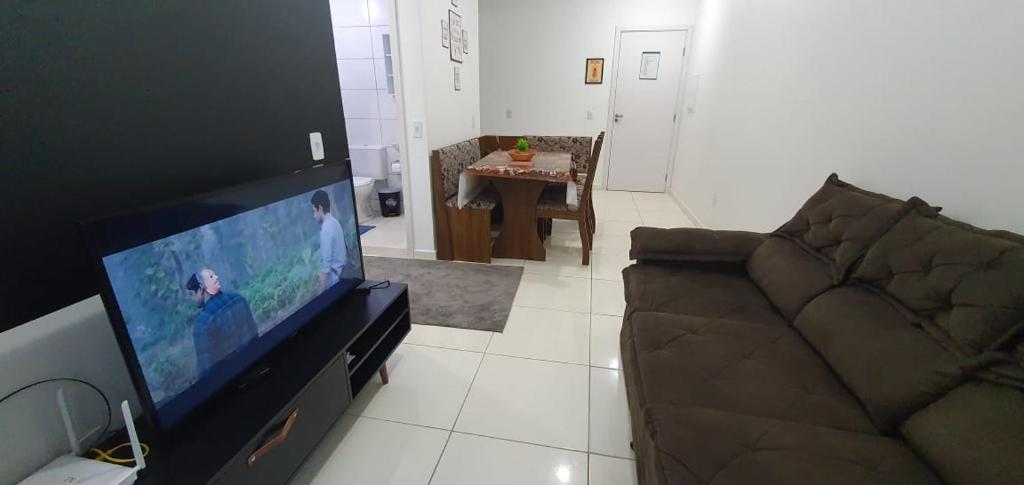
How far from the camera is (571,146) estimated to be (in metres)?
4.41

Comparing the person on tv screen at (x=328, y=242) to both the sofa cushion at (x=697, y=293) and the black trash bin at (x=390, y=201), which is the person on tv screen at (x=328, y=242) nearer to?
the sofa cushion at (x=697, y=293)

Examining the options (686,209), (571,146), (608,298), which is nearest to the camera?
(608,298)

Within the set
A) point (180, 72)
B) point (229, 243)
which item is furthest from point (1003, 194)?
A: point (180, 72)

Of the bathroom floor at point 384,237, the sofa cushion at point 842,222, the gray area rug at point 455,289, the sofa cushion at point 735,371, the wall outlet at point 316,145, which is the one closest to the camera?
the sofa cushion at point 735,371

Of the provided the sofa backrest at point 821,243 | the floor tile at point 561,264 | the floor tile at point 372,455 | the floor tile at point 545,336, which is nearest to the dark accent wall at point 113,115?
the floor tile at point 372,455

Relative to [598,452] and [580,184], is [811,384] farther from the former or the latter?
[580,184]

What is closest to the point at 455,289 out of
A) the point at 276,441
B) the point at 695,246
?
the point at 695,246

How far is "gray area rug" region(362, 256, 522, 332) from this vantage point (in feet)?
8.06

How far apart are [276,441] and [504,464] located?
30.3 inches

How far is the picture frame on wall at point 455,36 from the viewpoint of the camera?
337 centimetres

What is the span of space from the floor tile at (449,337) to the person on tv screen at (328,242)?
0.70 metres

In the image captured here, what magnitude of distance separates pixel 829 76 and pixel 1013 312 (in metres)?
1.72

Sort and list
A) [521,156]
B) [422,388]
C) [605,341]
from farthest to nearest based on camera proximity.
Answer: [521,156] → [605,341] → [422,388]

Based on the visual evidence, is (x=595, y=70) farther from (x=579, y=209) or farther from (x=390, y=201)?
(x=390, y=201)
